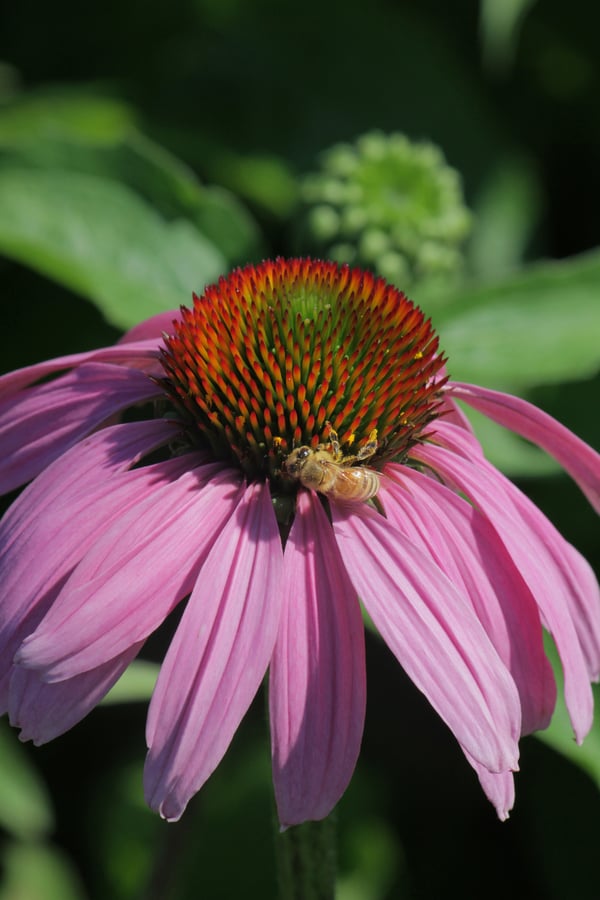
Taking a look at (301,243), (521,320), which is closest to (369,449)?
(521,320)

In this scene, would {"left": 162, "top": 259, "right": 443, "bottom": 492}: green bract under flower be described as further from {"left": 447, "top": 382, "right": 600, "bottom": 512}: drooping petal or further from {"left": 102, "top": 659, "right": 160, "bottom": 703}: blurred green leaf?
{"left": 102, "top": 659, "right": 160, "bottom": 703}: blurred green leaf

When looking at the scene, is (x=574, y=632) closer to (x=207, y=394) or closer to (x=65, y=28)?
(x=207, y=394)

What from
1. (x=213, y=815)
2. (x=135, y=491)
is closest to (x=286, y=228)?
(x=213, y=815)

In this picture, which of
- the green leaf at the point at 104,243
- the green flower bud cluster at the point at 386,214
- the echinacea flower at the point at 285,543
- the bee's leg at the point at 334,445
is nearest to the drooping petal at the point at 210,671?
the echinacea flower at the point at 285,543

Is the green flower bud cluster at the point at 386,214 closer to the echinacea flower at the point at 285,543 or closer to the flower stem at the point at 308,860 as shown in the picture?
the echinacea flower at the point at 285,543

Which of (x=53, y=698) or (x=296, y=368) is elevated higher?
(x=296, y=368)

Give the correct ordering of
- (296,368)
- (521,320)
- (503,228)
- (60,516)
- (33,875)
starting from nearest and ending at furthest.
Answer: (60,516)
(296,368)
(521,320)
(33,875)
(503,228)

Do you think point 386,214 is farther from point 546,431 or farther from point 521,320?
point 546,431
